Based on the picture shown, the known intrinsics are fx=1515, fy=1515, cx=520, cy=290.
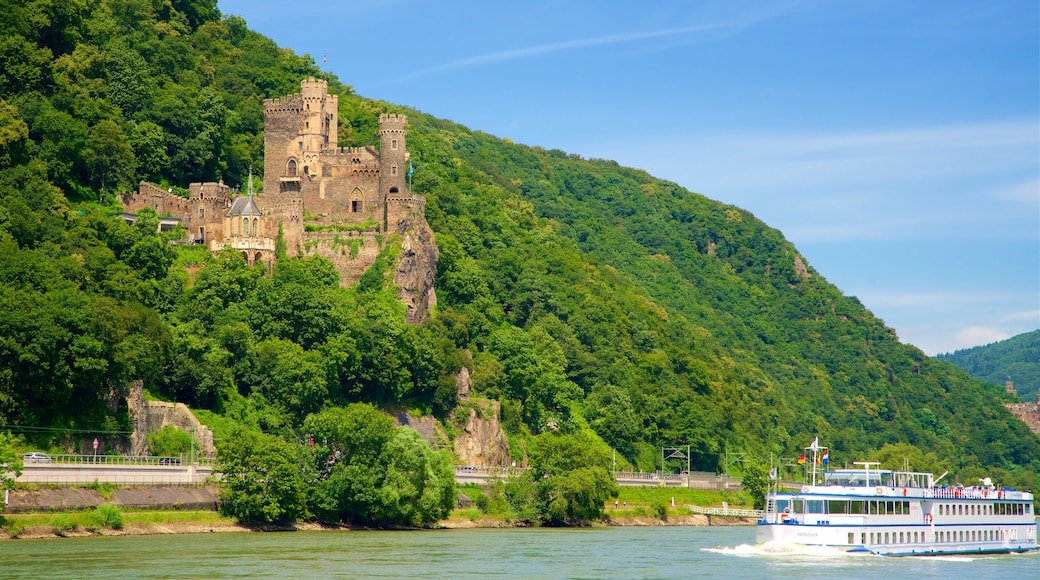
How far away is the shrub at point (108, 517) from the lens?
86.3 meters

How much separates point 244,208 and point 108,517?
47.8 metres

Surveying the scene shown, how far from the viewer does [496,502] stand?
115875 millimetres

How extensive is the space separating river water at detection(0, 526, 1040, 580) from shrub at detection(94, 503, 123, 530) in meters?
2.10

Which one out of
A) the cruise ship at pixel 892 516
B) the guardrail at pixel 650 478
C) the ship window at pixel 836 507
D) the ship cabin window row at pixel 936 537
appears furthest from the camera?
the guardrail at pixel 650 478

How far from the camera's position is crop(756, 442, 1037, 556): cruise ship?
87438mm

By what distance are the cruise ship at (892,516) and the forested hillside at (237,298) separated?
120ft

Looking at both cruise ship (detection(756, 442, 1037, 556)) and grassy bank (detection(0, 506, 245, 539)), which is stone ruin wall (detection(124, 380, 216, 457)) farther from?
cruise ship (detection(756, 442, 1037, 556))

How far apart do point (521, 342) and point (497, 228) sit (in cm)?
3035

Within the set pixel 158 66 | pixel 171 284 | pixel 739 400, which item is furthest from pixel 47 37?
pixel 739 400

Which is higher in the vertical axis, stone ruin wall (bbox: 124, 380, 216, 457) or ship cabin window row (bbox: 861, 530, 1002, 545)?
stone ruin wall (bbox: 124, 380, 216, 457)

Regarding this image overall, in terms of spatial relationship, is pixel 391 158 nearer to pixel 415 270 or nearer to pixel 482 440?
pixel 415 270

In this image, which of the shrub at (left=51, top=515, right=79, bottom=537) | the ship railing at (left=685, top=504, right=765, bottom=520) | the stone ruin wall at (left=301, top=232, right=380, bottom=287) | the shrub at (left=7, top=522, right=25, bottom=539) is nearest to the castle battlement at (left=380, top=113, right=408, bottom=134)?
the stone ruin wall at (left=301, top=232, right=380, bottom=287)

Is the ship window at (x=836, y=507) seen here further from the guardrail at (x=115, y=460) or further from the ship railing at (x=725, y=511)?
the ship railing at (x=725, y=511)

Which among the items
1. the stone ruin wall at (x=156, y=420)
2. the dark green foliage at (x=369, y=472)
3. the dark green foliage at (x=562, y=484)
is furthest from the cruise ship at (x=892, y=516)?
the stone ruin wall at (x=156, y=420)
